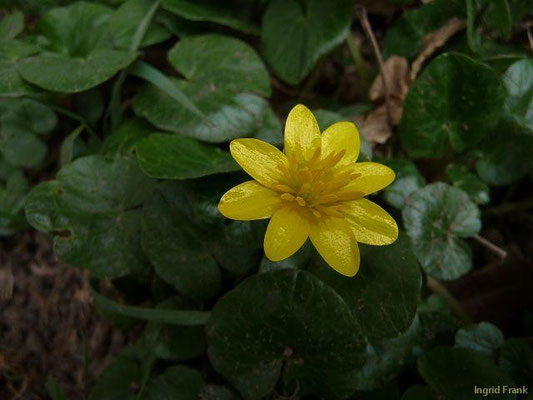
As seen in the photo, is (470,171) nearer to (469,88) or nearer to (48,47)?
(469,88)

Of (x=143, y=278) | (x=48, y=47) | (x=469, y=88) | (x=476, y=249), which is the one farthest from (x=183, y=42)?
(x=476, y=249)

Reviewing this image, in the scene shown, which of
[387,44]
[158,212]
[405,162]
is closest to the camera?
[158,212]

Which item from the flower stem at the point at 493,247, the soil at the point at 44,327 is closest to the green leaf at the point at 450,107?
the flower stem at the point at 493,247

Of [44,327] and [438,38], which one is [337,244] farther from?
[44,327]

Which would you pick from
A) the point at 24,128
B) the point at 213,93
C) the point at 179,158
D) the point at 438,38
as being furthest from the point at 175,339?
the point at 438,38

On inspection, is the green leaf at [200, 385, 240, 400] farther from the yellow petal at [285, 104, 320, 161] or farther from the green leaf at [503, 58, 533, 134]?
the green leaf at [503, 58, 533, 134]
